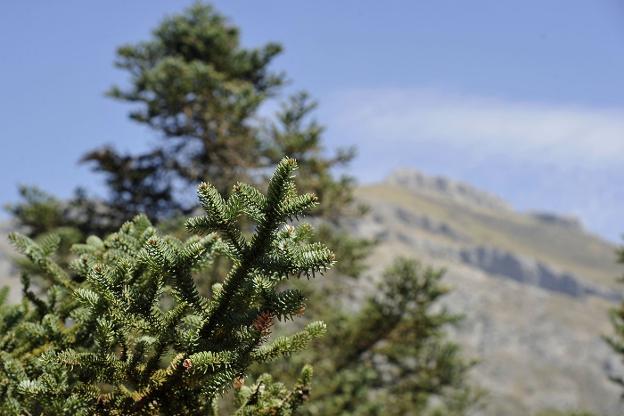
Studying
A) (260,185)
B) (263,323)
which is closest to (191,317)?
(263,323)

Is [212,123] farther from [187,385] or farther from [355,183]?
[187,385]

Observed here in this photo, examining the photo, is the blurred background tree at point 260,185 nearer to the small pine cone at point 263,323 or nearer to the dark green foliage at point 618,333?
the dark green foliage at point 618,333

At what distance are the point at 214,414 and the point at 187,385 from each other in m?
0.76

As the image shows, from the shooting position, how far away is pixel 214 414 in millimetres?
3695

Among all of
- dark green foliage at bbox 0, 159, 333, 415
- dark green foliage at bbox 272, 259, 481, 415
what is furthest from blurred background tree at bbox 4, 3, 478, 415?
dark green foliage at bbox 0, 159, 333, 415

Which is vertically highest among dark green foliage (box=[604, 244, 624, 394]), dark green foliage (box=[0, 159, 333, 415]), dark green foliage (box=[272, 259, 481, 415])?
dark green foliage (box=[604, 244, 624, 394])

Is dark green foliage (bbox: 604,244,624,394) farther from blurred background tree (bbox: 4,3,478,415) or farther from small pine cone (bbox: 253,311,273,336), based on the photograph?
small pine cone (bbox: 253,311,273,336)

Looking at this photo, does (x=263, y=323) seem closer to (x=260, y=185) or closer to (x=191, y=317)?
(x=191, y=317)

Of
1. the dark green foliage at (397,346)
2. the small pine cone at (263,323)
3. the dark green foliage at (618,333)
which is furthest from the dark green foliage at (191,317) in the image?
the dark green foliage at (618,333)

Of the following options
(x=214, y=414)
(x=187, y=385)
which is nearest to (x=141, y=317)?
(x=187, y=385)

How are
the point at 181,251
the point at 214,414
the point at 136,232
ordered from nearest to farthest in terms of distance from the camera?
the point at 181,251 < the point at 214,414 < the point at 136,232

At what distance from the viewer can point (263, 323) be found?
2.89 meters

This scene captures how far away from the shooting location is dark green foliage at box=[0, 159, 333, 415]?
2.77 meters

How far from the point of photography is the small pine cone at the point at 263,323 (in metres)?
2.89
